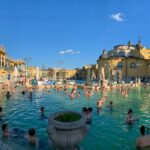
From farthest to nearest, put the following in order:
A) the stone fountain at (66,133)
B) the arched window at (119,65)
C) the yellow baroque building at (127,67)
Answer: the arched window at (119,65), the yellow baroque building at (127,67), the stone fountain at (66,133)

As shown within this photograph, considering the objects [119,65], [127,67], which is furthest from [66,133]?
[119,65]

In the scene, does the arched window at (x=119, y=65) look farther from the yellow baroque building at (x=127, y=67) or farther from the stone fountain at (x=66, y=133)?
the stone fountain at (x=66, y=133)

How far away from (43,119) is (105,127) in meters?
3.87

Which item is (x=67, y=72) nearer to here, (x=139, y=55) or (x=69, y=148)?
(x=139, y=55)

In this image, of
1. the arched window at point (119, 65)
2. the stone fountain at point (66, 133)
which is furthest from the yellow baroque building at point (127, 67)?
the stone fountain at point (66, 133)

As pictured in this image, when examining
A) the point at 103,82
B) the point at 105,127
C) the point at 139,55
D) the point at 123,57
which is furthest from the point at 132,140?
the point at 139,55

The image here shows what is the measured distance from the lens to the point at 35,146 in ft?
27.9


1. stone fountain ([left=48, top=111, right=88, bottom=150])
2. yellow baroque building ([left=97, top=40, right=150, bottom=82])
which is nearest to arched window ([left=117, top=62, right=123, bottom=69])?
yellow baroque building ([left=97, top=40, right=150, bottom=82])

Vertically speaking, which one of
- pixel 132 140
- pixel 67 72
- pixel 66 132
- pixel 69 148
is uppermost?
pixel 67 72

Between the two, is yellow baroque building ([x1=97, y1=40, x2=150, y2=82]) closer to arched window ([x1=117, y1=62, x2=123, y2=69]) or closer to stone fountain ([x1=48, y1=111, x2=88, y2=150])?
arched window ([x1=117, y1=62, x2=123, y2=69])

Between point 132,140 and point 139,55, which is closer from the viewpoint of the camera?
point 132,140

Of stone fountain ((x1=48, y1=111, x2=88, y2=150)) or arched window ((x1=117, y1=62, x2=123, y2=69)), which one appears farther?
arched window ((x1=117, y1=62, x2=123, y2=69))

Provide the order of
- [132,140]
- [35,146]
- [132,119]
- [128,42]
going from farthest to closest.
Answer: [128,42] < [132,119] < [132,140] < [35,146]

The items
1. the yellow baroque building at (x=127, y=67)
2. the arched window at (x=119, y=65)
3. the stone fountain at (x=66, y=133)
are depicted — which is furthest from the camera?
the arched window at (x=119, y=65)
